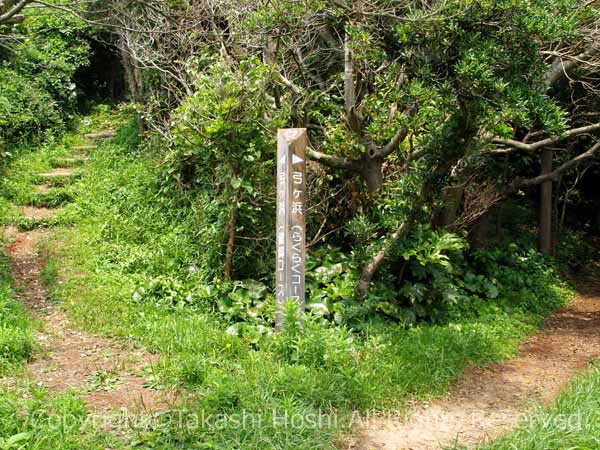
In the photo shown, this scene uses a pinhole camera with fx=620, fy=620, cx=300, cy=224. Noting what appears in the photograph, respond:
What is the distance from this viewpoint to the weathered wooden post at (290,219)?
5.68m

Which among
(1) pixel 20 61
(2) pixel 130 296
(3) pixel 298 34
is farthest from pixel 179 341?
(1) pixel 20 61

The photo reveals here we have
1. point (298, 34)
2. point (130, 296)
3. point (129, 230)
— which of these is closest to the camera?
point (130, 296)

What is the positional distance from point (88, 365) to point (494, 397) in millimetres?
3413

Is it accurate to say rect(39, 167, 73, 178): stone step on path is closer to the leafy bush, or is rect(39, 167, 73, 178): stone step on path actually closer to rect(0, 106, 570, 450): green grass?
rect(0, 106, 570, 450): green grass

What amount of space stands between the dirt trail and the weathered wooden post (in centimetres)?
135

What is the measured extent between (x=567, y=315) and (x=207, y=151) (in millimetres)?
5194

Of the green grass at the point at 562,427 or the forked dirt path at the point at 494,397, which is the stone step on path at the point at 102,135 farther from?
the green grass at the point at 562,427

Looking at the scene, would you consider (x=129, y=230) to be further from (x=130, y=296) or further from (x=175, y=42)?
(x=175, y=42)

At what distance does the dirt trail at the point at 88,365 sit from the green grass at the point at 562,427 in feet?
7.90

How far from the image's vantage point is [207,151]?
6.77 meters

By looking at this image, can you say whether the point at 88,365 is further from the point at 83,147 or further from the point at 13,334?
the point at 83,147

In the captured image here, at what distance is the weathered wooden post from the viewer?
5684mm

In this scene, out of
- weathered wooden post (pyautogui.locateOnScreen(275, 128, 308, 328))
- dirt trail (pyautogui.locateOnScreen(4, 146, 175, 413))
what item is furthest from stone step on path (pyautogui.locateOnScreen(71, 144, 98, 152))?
weathered wooden post (pyautogui.locateOnScreen(275, 128, 308, 328))

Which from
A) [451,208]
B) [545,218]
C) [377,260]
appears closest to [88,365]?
[377,260]
